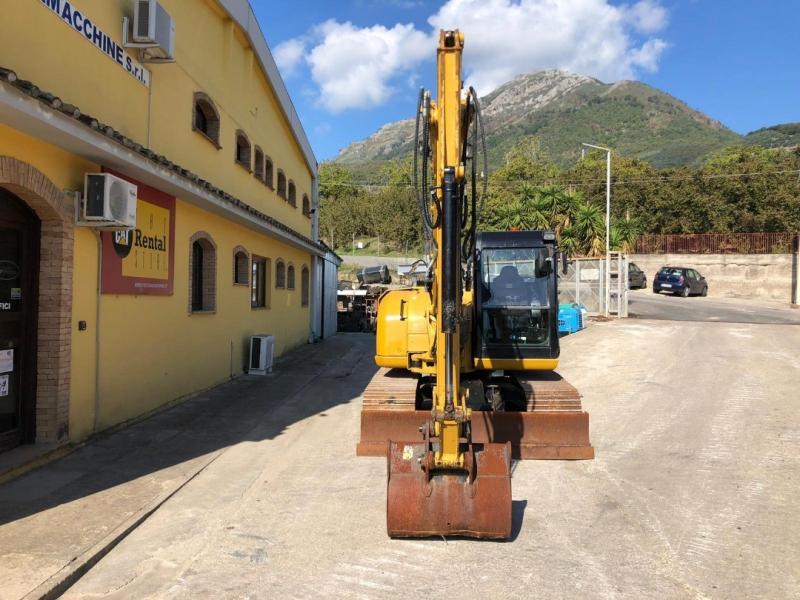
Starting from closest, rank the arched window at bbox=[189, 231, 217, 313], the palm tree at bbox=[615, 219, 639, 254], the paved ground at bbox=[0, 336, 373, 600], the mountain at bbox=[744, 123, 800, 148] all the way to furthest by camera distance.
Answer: the paved ground at bbox=[0, 336, 373, 600], the arched window at bbox=[189, 231, 217, 313], the palm tree at bbox=[615, 219, 639, 254], the mountain at bbox=[744, 123, 800, 148]

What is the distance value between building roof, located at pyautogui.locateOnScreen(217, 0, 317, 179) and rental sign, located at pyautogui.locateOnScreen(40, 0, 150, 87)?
4.04 meters

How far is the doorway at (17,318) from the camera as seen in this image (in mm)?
6402

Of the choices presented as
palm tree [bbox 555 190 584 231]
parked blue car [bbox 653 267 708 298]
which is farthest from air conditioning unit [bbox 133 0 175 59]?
parked blue car [bbox 653 267 708 298]

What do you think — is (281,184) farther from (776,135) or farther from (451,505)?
(776,135)

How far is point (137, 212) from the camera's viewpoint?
333 inches

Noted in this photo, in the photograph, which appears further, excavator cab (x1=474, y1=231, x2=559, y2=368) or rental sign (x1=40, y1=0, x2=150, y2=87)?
excavator cab (x1=474, y1=231, x2=559, y2=368)

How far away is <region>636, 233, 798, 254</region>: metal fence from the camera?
31.1 metres

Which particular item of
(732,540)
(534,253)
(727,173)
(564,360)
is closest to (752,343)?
(564,360)

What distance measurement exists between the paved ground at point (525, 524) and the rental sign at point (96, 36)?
199 inches

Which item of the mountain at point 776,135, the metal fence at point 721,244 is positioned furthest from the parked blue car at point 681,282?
the mountain at point 776,135

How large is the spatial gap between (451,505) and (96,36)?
6941mm

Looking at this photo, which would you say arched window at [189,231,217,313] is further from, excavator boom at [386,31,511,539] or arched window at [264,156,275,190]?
excavator boom at [386,31,511,539]

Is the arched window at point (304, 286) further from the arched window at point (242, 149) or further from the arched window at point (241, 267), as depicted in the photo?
the arched window at point (242, 149)

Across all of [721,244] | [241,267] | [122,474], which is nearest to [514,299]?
[122,474]
